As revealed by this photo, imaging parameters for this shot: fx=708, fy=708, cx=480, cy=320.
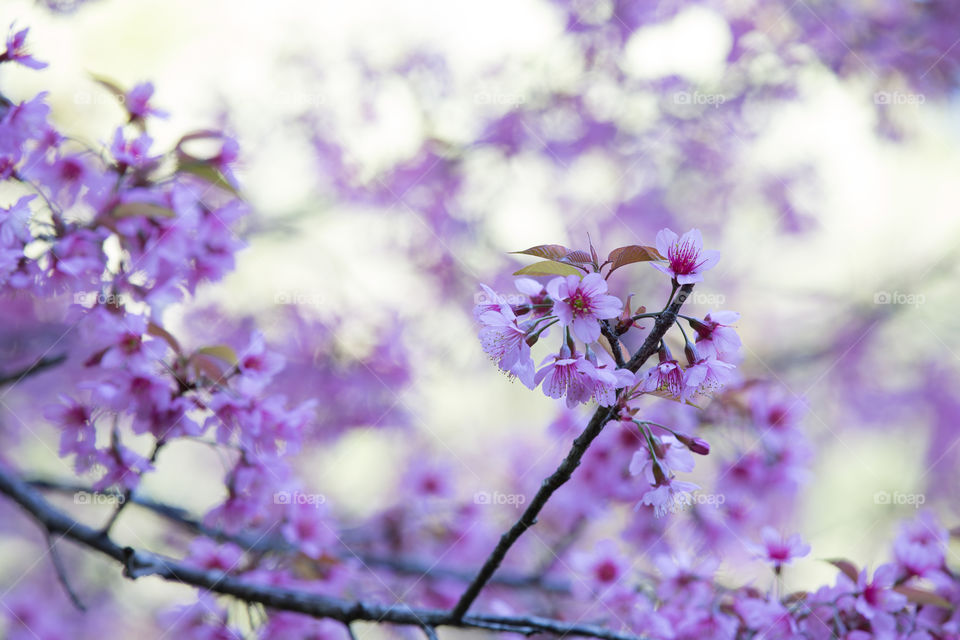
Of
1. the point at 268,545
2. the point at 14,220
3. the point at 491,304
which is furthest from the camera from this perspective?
the point at 268,545

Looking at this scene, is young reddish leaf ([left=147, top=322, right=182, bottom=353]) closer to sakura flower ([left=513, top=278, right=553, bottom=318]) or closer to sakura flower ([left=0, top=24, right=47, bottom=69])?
sakura flower ([left=0, top=24, right=47, bottom=69])

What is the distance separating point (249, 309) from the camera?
11.2 feet

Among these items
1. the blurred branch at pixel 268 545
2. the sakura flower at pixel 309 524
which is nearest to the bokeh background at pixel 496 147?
the blurred branch at pixel 268 545

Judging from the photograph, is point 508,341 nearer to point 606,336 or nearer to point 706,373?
point 606,336

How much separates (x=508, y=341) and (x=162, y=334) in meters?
0.76

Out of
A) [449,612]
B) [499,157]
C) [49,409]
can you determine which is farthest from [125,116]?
[499,157]

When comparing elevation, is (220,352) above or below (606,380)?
above

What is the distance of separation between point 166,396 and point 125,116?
655mm

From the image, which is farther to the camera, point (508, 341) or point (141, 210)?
point (141, 210)

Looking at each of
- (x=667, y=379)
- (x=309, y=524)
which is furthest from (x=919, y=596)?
(x=309, y=524)

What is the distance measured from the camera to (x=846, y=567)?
1.39m

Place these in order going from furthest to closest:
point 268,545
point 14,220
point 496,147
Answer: point 496,147, point 268,545, point 14,220

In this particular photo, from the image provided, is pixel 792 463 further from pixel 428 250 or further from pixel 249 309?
pixel 249 309

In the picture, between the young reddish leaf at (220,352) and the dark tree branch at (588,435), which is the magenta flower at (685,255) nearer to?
the dark tree branch at (588,435)
